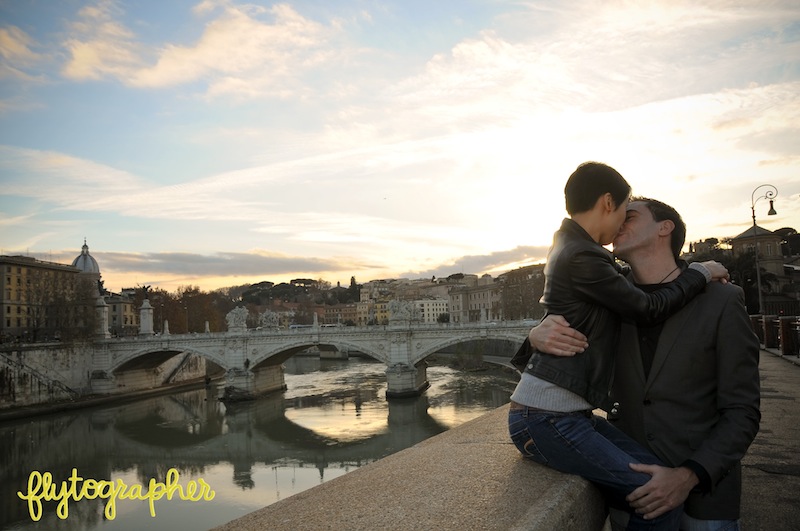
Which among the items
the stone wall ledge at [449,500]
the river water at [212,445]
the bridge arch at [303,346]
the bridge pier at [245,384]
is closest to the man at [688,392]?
the stone wall ledge at [449,500]

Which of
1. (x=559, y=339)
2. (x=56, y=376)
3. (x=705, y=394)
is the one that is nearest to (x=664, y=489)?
(x=705, y=394)

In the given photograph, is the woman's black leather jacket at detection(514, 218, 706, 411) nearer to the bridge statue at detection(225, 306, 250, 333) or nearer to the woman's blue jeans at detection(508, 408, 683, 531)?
the woman's blue jeans at detection(508, 408, 683, 531)

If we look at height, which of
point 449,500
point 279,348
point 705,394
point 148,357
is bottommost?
point 148,357

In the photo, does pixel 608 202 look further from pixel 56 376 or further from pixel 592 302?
pixel 56 376

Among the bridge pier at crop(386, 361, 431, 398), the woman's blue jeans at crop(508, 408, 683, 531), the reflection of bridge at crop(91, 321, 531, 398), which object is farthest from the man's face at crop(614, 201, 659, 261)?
the bridge pier at crop(386, 361, 431, 398)

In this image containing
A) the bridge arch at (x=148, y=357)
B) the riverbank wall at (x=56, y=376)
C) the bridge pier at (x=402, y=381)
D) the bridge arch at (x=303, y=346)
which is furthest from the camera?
the bridge arch at (x=148, y=357)

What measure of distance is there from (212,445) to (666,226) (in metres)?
21.9

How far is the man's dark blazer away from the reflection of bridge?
25.9 meters

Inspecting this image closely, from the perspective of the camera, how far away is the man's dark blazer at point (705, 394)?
1780mm

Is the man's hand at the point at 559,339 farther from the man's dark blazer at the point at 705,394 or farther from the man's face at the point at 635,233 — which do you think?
the man's face at the point at 635,233

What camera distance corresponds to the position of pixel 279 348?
3180 cm

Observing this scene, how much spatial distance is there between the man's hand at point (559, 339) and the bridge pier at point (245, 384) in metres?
31.0

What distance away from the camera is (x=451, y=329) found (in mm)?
29609

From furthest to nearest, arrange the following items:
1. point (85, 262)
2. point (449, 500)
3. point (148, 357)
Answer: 1. point (85, 262)
2. point (148, 357)
3. point (449, 500)
